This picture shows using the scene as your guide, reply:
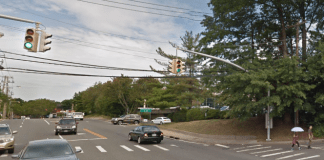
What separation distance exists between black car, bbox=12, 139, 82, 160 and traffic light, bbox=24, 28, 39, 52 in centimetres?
366

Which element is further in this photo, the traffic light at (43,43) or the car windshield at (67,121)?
the car windshield at (67,121)

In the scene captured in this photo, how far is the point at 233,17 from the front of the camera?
2602cm

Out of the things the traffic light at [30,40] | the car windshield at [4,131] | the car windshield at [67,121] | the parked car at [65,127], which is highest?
the traffic light at [30,40]

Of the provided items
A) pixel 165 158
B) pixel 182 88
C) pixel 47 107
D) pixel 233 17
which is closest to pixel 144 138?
Result: pixel 165 158

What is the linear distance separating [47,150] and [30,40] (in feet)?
14.4

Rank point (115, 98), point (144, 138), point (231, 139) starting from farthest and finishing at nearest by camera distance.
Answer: point (115, 98)
point (231, 139)
point (144, 138)

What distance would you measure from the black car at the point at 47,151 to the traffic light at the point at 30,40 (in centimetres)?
366

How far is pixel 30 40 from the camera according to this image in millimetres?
10195

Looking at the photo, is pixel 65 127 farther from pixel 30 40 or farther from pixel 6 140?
pixel 30 40

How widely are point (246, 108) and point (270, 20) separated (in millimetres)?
10746

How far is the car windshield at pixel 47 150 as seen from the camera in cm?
835

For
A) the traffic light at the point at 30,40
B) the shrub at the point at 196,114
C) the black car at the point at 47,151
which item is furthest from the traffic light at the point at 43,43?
the shrub at the point at 196,114

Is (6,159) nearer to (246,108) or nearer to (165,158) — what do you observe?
(165,158)

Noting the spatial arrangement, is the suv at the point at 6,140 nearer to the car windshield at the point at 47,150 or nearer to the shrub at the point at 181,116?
the car windshield at the point at 47,150
